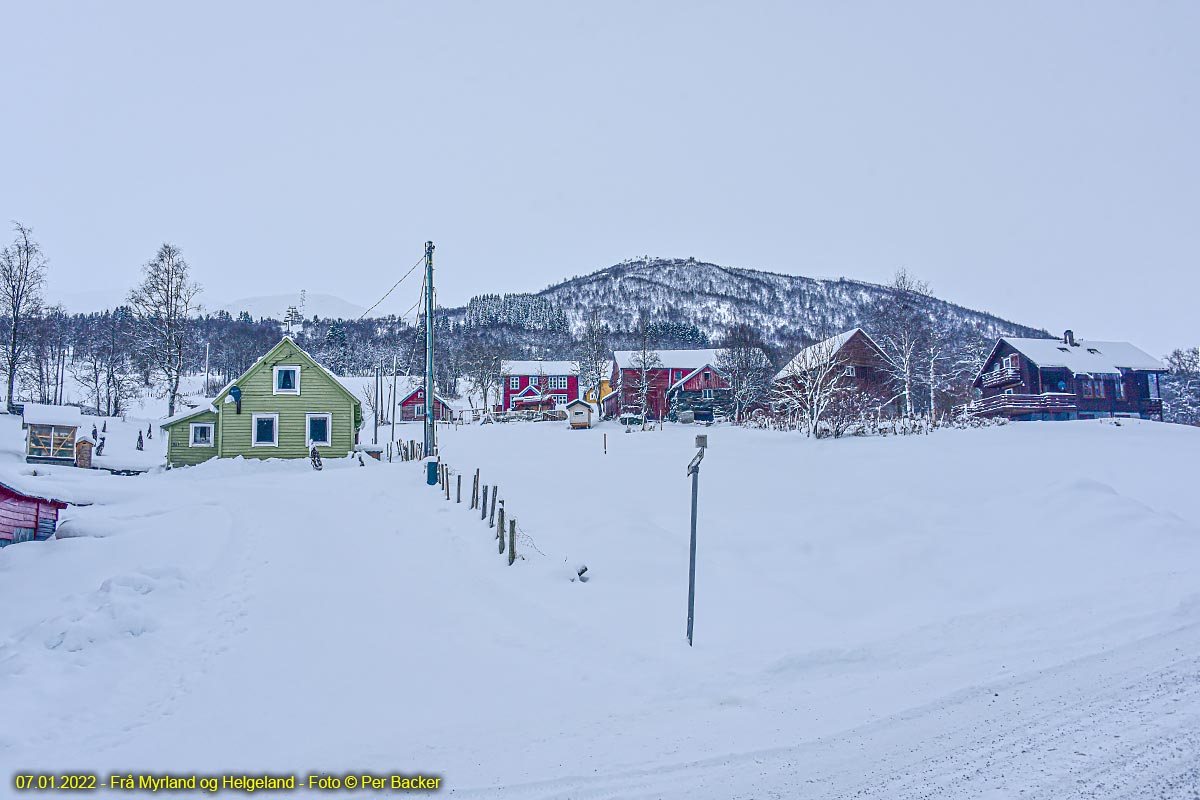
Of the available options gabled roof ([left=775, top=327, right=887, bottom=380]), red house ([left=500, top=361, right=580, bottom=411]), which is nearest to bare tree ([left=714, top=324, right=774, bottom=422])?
gabled roof ([left=775, top=327, right=887, bottom=380])

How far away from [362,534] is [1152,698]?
12.9 m

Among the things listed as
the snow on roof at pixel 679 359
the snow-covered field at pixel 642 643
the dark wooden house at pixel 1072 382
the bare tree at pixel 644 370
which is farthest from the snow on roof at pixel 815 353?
the snow on roof at pixel 679 359

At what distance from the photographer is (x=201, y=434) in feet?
95.5

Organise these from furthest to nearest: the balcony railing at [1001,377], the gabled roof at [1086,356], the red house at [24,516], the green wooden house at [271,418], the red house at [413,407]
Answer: the red house at [413,407] → the balcony railing at [1001,377] → the gabled roof at [1086,356] → the green wooden house at [271,418] → the red house at [24,516]

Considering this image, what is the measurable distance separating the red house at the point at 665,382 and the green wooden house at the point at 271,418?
31.0 meters

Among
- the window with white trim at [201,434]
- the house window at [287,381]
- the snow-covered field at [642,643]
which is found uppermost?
the house window at [287,381]

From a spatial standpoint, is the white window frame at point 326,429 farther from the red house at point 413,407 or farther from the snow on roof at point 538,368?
the snow on roof at point 538,368

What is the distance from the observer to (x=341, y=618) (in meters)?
8.81

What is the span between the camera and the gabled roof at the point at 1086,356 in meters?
43.7

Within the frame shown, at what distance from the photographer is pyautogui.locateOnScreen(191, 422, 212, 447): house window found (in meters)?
28.9

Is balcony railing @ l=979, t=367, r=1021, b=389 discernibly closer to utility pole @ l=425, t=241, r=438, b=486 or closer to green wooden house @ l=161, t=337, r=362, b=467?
utility pole @ l=425, t=241, r=438, b=486

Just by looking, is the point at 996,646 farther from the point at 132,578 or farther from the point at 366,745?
the point at 132,578

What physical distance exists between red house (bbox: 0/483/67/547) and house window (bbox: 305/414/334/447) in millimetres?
15983

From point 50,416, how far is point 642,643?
39861 mm
